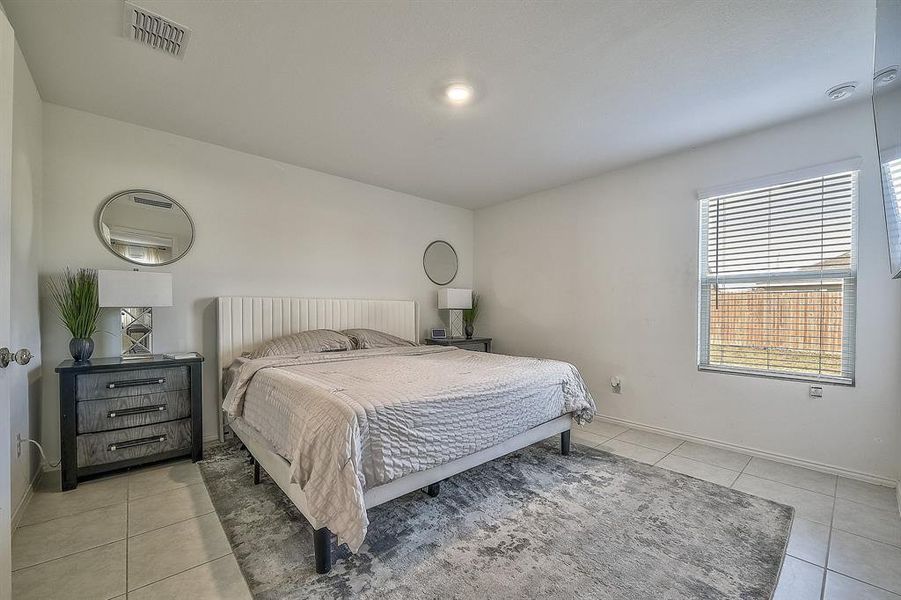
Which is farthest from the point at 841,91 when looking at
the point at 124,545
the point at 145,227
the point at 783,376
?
the point at 145,227

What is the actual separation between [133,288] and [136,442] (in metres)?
1.04

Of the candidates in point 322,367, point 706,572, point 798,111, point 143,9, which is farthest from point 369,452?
point 798,111

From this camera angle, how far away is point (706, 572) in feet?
5.44

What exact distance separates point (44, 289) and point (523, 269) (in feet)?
13.9

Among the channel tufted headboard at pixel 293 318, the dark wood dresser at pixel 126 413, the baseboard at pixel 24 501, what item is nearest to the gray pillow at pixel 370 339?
the channel tufted headboard at pixel 293 318

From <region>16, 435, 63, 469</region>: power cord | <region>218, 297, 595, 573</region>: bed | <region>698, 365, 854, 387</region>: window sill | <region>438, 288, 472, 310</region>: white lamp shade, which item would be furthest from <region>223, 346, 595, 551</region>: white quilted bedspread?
<region>438, 288, 472, 310</region>: white lamp shade

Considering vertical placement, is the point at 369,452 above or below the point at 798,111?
below

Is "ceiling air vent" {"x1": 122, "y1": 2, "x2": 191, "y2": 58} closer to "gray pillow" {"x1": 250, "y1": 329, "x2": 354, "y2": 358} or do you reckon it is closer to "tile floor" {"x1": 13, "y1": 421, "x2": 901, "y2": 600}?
"gray pillow" {"x1": 250, "y1": 329, "x2": 354, "y2": 358}

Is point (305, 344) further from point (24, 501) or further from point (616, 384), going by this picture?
point (616, 384)

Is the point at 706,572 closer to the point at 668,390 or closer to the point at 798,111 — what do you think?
the point at 668,390

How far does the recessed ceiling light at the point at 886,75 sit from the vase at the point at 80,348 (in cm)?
429

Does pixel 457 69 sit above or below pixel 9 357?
above

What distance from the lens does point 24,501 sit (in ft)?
6.90

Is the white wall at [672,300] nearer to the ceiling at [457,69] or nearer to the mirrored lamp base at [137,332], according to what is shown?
the ceiling at [457,69]
